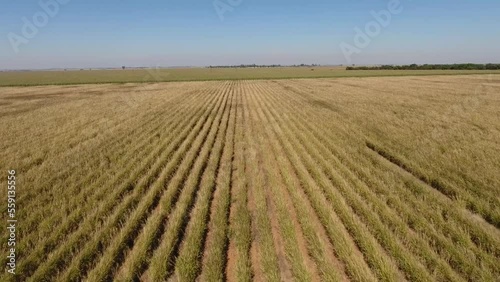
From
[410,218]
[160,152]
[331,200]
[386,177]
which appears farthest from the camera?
[160,152]

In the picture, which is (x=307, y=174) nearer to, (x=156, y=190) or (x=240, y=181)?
(x=240, y=181)

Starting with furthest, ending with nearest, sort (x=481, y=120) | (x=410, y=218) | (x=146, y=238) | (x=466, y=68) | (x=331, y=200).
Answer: (x=466, y=68)
(x=481, y=120)
(x=331, y=200)
(x=410, y=218)
(x=146, y=238)

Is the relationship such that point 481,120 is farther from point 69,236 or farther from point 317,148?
point 69,236

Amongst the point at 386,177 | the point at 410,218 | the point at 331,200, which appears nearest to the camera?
the point at 410,218

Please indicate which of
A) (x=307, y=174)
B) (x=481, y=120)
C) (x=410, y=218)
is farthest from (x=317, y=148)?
(x=481, y=120)

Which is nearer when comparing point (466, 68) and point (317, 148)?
point (317, 148)

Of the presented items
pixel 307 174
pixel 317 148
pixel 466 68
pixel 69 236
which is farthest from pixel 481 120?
pixel 466 68
